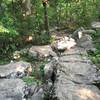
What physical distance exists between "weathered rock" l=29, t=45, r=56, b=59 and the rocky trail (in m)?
0.10

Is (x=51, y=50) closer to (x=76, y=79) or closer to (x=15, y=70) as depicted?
(x=15, y=70)

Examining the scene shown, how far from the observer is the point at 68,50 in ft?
29.5

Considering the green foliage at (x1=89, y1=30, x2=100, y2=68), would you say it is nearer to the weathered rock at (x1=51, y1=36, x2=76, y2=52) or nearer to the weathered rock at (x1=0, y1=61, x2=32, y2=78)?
the weathered rock at (x1=51, y1=36, x2=76, y2=52)

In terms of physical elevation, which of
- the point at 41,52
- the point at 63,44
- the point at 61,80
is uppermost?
the point at 63,44

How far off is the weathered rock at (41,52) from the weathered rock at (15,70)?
0.87 meters

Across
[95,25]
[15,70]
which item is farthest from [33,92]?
[95,25]

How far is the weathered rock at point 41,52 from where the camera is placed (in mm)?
8695

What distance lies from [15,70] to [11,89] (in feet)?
4.21

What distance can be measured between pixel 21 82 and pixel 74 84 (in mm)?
1426

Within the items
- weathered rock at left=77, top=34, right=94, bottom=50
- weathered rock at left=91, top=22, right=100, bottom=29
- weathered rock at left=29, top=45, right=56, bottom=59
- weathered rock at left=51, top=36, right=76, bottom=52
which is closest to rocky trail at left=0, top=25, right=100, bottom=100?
weathered rock at left=29, top=45, right=56, bottom=59

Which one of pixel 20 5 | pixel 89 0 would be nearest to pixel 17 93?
pixel 20 5

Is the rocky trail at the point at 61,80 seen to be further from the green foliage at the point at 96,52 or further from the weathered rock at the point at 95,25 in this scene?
the weathered rock at the point at 95,25

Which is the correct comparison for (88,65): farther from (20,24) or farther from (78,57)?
(20,24)

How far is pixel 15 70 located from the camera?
735cm
